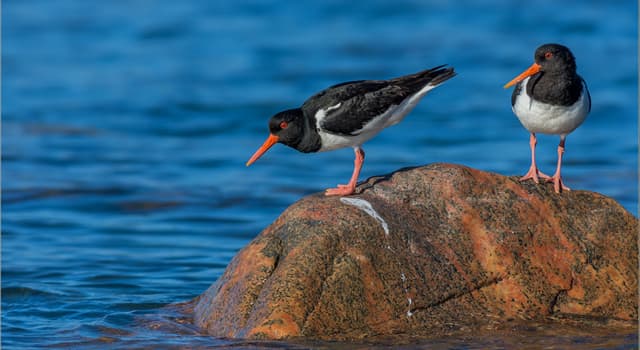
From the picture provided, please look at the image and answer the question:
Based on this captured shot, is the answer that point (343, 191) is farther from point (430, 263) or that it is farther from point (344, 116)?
point (430, 263)

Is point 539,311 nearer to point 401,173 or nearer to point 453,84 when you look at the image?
point 401,173

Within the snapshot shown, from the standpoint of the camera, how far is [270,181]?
13734 mm

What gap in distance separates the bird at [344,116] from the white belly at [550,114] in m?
0.85

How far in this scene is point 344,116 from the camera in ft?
26.3

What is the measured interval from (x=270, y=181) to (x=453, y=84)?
6.70 metres

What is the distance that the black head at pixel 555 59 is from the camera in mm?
8047

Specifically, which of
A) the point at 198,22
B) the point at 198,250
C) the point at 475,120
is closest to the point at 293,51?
the point at 198,22

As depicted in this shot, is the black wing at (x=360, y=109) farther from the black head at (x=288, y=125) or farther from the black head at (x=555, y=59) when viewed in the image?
the black head at (x=555, y=59)

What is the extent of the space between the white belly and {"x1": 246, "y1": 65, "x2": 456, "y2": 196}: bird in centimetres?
85

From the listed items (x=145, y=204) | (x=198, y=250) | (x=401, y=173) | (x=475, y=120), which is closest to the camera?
(x=401, y=173)

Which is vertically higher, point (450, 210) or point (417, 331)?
point (450, 210)

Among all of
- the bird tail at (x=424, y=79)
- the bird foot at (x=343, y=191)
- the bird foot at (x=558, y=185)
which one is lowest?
the bird foot at (x=558, y=185)

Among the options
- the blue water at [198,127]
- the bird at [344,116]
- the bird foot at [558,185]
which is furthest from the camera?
the blue water at [198,127]

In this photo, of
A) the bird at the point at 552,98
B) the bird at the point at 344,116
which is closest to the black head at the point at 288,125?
the bird at the point at 344,116
